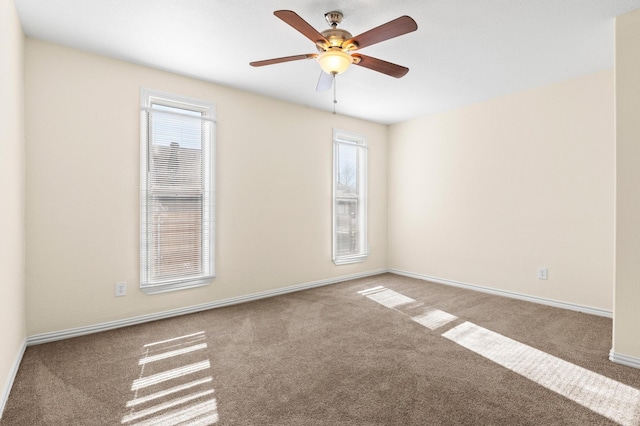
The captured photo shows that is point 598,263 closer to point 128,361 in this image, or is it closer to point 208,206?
point 208,206

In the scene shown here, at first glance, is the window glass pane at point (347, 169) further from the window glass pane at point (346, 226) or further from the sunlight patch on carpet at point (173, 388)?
the sunlight patch on carpet at point (173, 388)

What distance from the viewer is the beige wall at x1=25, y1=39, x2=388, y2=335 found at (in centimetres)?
280

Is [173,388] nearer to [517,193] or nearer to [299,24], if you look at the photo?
[299,24]

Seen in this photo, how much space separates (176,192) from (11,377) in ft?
6.41

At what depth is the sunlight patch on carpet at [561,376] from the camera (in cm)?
188

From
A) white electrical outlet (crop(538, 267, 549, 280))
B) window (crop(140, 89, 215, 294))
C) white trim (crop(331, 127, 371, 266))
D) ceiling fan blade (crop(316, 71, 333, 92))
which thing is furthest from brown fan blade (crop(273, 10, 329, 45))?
white electrical outlet (crop(538, 267, 549, 280))

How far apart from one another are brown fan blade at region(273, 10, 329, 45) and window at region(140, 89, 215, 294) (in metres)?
1.97

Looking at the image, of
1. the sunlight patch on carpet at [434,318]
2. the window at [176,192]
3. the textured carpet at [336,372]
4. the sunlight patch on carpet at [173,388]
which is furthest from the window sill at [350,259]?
the sunlight patch on carpet at [173,388]

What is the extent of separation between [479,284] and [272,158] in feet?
10.8

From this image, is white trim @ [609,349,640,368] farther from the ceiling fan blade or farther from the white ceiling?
the ceiling fan blade

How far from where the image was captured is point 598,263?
137 inches

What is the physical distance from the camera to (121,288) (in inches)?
125

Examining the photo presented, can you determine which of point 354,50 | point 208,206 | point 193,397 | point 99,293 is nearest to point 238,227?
point 208,206

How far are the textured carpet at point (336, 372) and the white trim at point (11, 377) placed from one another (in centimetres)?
4
